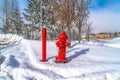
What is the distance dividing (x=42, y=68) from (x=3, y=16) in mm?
44360

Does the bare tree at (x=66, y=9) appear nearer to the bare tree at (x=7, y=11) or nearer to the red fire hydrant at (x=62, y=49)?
the red fire hydrant at (x=62, y=49)

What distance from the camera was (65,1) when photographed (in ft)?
45.2

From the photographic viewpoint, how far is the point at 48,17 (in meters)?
37.4

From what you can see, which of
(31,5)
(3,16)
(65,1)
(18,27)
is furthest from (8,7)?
(65,1)

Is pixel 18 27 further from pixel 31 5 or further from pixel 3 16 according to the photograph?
pixel 31 5

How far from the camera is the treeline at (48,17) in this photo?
46.7ft

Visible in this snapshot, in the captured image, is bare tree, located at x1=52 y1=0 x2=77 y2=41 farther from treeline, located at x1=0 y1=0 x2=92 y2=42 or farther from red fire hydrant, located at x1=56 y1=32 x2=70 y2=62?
red fire hydrant, located at x1=56 y1=32 x2=70 y2=62

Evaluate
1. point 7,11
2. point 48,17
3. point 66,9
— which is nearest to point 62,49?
point 66,9

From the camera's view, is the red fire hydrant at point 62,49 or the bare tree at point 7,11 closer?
the red fire hydrant at point 62,49

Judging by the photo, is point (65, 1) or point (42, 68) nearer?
point (42, 68)

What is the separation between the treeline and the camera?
14.2 metres

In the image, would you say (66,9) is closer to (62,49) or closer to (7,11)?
(62,49)

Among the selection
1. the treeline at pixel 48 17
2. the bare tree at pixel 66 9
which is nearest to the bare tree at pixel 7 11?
the treeline at pixel 48 17

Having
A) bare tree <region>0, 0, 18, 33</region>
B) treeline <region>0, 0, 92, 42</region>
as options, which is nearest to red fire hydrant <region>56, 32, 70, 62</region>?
treeline <region>0, 0, 92, 42</region>
